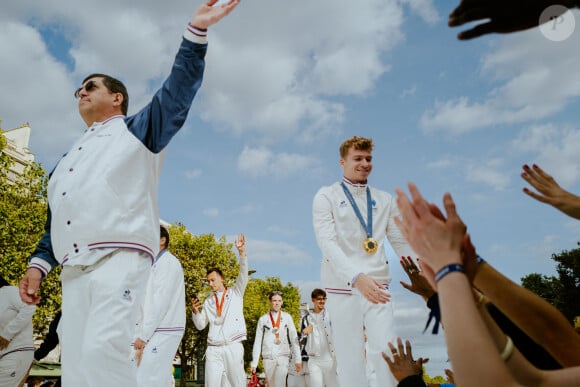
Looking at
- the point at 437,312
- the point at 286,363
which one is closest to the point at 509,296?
the point at 437,312

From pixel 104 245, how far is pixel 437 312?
2.28 m

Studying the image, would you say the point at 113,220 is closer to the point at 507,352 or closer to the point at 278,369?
the point at 507,352

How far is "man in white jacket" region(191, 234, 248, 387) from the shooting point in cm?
1036

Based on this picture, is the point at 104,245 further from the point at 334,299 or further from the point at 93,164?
the point at 334,299

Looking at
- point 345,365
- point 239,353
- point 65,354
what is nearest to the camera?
point 65,354

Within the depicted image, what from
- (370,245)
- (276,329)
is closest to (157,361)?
(370,245)

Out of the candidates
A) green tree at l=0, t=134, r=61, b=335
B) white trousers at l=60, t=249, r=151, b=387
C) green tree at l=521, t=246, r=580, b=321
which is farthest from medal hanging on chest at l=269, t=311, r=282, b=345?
green tree at l=521, t=246, r=580, b=321

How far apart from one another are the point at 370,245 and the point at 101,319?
2.98 m

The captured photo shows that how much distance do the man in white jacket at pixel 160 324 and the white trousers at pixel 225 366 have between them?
3.15 m

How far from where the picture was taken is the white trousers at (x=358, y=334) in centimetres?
509

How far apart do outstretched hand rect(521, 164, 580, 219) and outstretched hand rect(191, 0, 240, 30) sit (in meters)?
2.09

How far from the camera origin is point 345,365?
534cm

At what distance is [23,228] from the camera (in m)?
24.3

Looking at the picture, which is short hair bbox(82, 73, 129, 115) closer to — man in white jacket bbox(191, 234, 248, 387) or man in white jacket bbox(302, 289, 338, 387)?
man in white jacket bbox(191, 234, 248, 387)
